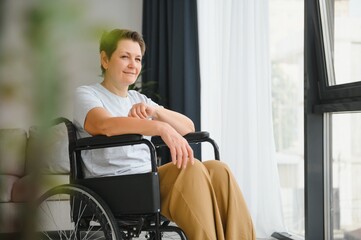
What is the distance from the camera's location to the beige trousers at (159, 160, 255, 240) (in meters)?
1.78

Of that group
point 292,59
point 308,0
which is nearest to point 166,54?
point 292,59

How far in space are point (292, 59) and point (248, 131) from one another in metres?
0.69

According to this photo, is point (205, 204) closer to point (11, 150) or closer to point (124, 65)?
point (124, 65)

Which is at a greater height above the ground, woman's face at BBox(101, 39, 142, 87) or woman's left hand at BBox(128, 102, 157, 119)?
woman's face at BBox(101, 39, 142, 87)

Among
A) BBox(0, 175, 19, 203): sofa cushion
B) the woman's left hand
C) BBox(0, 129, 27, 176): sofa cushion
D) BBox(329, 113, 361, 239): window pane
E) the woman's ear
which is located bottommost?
BBox(329, 113, 361, 239): window pane

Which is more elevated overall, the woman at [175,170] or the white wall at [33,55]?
the white wall at [33,55]

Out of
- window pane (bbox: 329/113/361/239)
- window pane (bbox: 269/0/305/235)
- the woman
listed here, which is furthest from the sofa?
window pane (bbox: 269/0/305/235)

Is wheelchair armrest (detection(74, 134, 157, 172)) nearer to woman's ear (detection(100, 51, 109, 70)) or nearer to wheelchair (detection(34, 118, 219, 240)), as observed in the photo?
wheelchair (detection(34, 118, 219, 240))

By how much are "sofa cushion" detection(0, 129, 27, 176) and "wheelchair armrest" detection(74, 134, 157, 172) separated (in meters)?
1.38

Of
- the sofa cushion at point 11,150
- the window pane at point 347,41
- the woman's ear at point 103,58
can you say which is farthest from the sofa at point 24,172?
the window pane at point 347,41

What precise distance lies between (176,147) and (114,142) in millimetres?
207

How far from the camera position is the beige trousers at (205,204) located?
1783 millimetres

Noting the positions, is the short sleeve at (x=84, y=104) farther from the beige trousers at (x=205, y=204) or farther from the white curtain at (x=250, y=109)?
the white curtain at (x=250, y=109)

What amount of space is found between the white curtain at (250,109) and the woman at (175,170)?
1175mm
